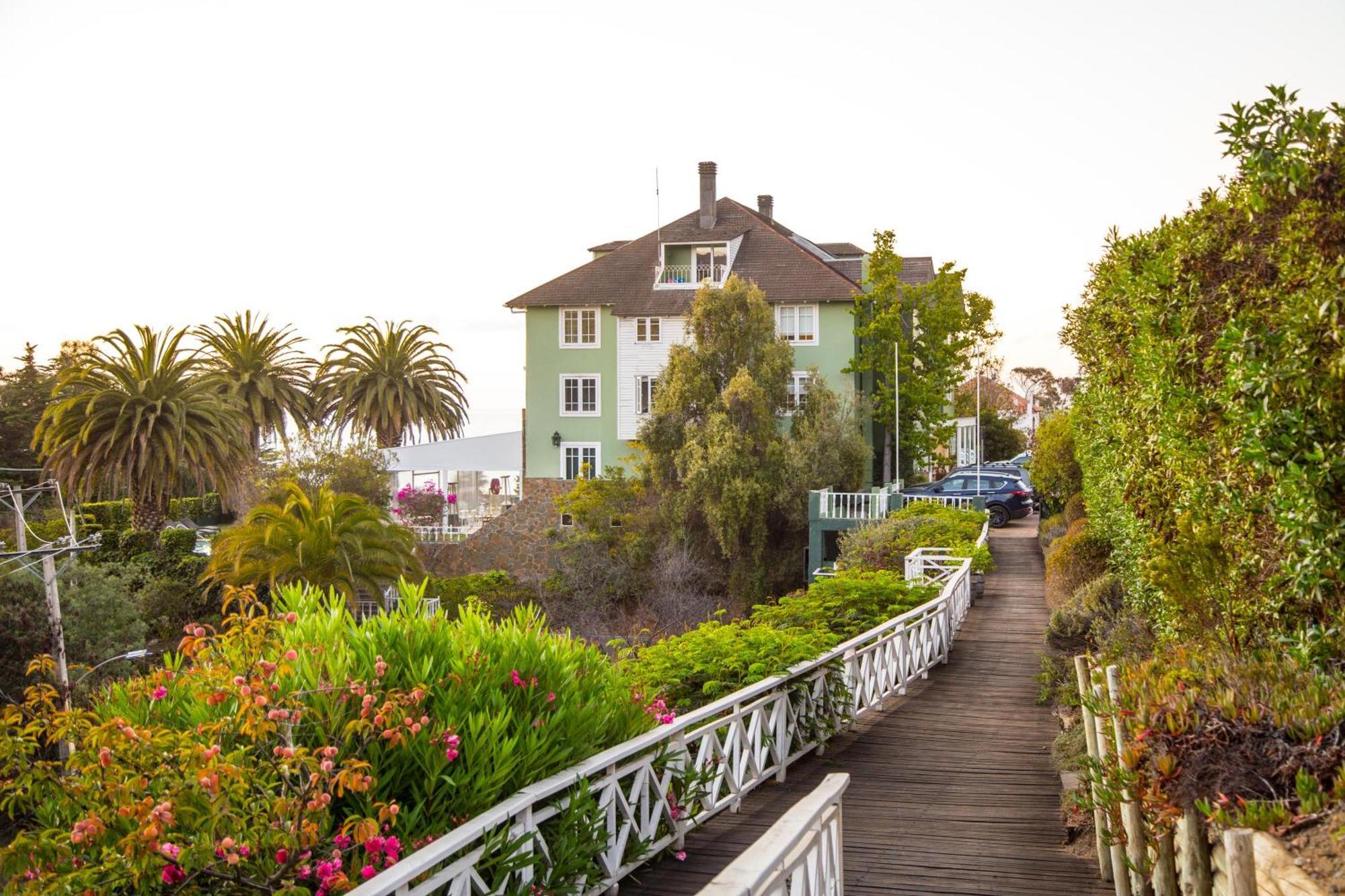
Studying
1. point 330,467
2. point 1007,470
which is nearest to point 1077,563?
point 1007,470

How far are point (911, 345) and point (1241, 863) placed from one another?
4305 cm

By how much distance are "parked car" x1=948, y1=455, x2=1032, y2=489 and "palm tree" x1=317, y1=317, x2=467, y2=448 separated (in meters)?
23.2

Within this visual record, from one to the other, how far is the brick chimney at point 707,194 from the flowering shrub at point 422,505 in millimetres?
15321

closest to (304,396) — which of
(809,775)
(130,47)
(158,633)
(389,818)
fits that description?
(158,633)

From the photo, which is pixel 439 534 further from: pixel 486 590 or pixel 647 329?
pixel 647 329

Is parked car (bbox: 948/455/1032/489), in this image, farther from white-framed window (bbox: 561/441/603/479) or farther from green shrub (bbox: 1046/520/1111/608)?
green shrub (bbox: 1046/520/1111/608)

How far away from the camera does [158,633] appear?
1534 inches

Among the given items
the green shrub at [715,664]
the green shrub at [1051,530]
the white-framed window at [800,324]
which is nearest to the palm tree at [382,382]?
the white-framed window at [800,324]

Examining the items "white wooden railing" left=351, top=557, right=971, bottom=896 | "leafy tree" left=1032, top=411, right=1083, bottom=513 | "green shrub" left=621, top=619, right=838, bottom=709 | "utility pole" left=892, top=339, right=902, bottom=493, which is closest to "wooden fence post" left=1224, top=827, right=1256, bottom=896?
"white wooden railing" left=351, top=557, right=971, bottom=896

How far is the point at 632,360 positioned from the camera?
4544cm

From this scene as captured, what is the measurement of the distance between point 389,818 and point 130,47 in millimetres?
23823

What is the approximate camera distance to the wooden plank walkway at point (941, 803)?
23.2ft

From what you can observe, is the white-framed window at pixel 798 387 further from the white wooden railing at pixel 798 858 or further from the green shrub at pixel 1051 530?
the white wooden railing at pixel 798 858

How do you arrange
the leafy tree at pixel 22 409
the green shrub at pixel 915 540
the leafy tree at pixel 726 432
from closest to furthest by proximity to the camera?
1. the green shrub at pixel 915 540
2. the leafy tree at pixel 726 432
3. the leafy tree at pixel 22 409
